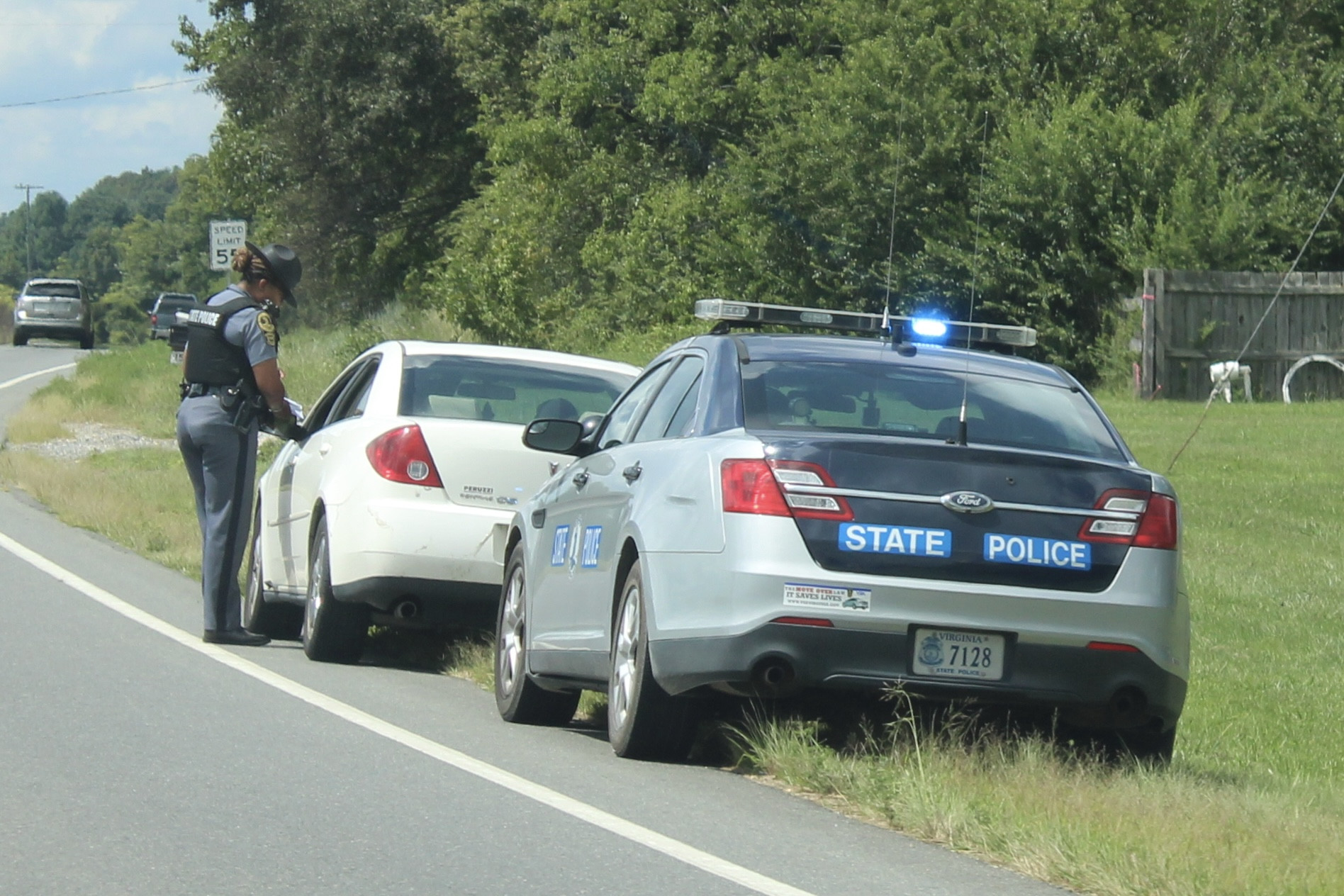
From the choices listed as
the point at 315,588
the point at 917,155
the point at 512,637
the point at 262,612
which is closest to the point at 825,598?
the point at 512,637

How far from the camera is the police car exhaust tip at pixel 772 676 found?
21.8 feet

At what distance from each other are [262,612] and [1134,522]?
625 cm

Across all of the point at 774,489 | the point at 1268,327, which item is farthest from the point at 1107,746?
the point at 1268,327

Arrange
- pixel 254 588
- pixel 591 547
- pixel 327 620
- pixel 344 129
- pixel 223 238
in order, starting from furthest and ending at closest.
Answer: pixel 344 129, pixel 223 238, pixel 254 588, pixel 327 620, pixel 591 547

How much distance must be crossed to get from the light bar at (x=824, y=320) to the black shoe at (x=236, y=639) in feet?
12.4

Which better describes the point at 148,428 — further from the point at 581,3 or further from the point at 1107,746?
the point at 1107,746

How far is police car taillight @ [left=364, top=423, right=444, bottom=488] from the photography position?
9852 mm

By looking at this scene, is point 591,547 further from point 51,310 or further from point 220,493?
point 51,310

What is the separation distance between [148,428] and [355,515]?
22053 millimetres

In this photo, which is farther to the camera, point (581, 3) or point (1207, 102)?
point (581, 3)

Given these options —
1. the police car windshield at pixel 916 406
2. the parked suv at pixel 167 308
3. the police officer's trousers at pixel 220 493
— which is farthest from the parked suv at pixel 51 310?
the police car windshield at pixel 916 406

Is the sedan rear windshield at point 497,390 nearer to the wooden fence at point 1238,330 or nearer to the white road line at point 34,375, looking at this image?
the wooden fence at point 1238,330

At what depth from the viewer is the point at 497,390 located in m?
10.6

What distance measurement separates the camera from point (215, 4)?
4847cm
